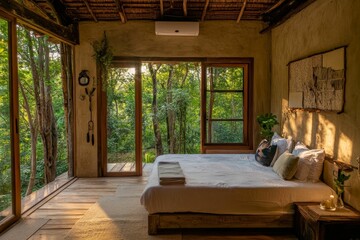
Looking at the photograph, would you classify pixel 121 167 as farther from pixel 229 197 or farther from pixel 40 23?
pixel 229 197

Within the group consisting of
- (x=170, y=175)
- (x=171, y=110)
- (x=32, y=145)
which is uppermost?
(x=171, y=110)

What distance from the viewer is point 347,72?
3150 mm

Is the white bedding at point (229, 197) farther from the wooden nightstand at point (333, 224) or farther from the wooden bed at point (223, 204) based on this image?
the wooden nightstand at point (333, 224)

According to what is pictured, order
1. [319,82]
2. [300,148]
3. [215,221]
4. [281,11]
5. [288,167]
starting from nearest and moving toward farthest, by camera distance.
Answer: [215,221] < [288,167] < [319,82] < [300,148] < [281,11]

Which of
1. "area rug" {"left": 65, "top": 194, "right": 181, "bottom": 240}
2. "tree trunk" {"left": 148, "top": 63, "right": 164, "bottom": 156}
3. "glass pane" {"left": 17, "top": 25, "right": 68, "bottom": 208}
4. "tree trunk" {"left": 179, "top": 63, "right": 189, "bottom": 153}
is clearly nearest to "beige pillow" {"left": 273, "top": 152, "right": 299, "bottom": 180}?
"area rug" {"left": 65, "top": 194, "right": 181, "bottom": 240}

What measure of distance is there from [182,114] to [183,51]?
2835mm

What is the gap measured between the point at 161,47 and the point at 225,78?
131 cm

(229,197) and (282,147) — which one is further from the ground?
(282,147)

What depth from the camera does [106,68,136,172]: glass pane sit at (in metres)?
5.77

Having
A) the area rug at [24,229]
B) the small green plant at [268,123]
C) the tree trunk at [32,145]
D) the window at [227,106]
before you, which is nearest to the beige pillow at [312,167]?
the small green plant at [268,123]

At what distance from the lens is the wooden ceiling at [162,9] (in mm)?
5059

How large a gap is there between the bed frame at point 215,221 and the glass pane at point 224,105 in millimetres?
2811

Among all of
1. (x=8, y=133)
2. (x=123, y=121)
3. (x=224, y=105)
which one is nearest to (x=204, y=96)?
(x=224, y=105)

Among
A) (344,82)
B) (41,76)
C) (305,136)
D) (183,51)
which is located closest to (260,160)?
(305,136)
